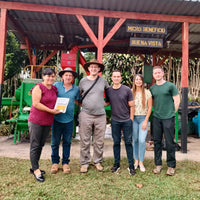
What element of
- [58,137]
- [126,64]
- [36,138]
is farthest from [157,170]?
[126,64]

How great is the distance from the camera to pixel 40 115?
8.50 ft

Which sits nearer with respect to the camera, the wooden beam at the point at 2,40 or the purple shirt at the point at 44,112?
the purple shirt at the point at 44,112

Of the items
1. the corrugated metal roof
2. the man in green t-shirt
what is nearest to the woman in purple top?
the man in green t-shirt

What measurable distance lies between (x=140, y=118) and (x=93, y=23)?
393 cm

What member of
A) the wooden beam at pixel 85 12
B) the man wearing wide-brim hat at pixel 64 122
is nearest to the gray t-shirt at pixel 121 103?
the man wearing wide-brim hat at pixel 64 122

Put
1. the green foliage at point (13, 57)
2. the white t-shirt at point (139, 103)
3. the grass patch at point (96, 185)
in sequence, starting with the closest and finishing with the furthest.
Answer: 1. the grass patch at point (96, 185)
2. the white t-shirt at point (139, 103)
3. the green foliage at point (13, 57)

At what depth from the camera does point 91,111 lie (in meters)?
2.97

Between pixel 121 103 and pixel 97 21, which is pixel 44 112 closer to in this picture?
pixel 121 103

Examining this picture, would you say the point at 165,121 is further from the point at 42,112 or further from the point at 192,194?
the point at 42,112

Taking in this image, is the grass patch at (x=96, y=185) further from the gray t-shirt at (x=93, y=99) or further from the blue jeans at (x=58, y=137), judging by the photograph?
the gray t-shirt at (x=93, y=99)

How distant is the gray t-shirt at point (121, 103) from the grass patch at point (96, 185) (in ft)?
3.03

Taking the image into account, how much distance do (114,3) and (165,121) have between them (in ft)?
9.84

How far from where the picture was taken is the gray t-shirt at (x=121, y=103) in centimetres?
297

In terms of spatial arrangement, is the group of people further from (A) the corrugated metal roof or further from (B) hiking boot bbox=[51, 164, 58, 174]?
(A) the corrugated metal roof
